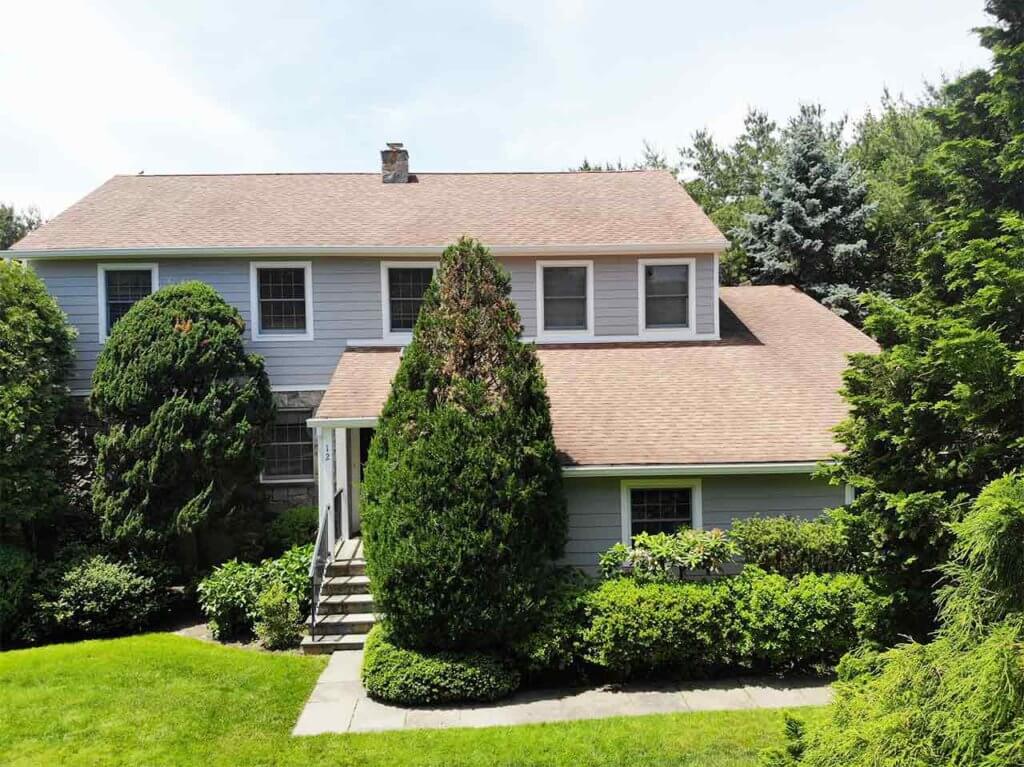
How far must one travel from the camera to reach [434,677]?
8.15 m

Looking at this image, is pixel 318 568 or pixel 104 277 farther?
pixel 104 277

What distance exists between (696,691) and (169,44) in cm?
1247

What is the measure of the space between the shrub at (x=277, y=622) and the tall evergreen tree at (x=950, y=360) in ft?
25.3

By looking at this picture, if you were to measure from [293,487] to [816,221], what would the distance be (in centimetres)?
1661

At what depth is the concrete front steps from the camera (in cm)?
977

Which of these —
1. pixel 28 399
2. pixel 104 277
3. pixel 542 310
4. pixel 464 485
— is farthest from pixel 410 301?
pixel 28 399

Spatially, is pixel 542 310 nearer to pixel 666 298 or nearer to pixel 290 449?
pixel 666 298

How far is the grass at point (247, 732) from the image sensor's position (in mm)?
6879

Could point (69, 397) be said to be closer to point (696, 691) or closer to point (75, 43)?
point (75, 43)

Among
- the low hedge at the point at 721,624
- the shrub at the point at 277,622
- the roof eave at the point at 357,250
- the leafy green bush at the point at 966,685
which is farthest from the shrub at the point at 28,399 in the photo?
the leafy green bush at the point at 966,685

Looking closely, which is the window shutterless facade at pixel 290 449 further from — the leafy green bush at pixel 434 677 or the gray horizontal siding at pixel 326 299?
the leafy green bush at pixel 434 677

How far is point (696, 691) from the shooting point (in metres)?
8.43

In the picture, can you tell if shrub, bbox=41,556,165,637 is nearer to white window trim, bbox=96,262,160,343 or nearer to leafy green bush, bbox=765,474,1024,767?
white window trim, bbox=96,262,160,343

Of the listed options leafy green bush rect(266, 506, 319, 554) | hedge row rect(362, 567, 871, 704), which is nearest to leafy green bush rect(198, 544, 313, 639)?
leafy green bush rect(266, 506, 319, 554)
